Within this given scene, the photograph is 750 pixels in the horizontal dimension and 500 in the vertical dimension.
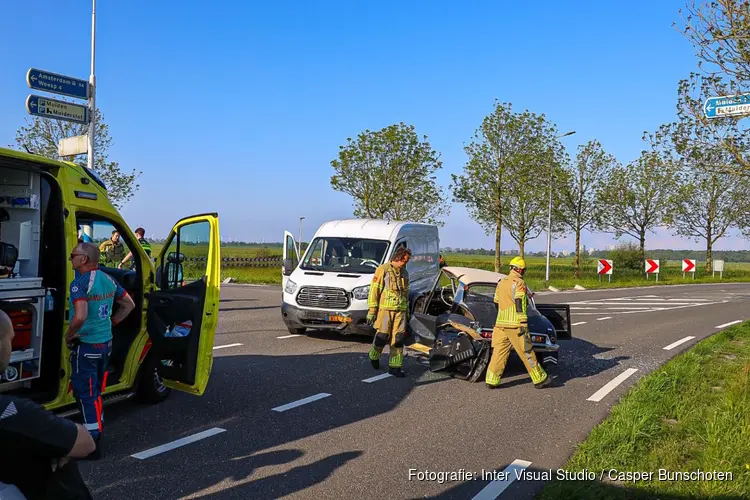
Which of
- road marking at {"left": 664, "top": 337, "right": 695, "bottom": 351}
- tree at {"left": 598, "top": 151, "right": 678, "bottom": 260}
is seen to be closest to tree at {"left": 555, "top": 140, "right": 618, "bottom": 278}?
tree at {"left": 598, "top": 151, "right": 678, "bottom": 260}

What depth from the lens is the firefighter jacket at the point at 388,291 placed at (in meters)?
8.34

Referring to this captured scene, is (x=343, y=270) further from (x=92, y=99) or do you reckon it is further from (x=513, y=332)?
(x=92, y=99)

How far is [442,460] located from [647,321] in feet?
41.8

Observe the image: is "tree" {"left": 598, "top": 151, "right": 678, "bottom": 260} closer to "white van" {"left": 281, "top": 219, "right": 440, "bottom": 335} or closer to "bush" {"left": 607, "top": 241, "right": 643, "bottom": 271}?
"bush" {"left": 607, "top": 241, "right": 643, "bottom": 271}

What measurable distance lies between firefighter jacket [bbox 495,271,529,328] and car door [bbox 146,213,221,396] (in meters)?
3.65

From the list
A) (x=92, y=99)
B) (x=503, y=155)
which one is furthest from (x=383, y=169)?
(x=92, y=99)

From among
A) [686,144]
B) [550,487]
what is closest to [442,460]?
[550,487]

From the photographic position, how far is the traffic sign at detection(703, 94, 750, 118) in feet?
30.8

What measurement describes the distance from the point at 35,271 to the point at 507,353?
17.5 ft

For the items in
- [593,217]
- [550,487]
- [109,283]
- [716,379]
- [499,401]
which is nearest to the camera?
[550,487]

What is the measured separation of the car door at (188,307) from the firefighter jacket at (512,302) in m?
3.65

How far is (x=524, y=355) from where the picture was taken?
7.80 meters

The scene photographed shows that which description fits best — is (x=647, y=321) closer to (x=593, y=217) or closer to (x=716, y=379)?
(x=716, y=379)

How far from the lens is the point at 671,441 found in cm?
555
